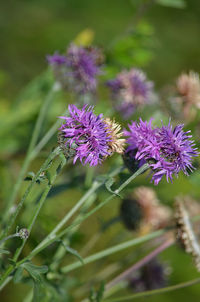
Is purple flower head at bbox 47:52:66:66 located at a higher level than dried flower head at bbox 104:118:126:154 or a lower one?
higher

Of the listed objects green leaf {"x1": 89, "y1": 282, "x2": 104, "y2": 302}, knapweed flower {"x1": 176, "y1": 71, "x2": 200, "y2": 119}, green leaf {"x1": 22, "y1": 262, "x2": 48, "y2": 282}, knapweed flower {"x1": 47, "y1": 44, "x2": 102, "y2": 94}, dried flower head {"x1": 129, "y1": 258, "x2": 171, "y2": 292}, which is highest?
knapweed flower {"x1": 176, "y1": 71, "x2": 200, "y2": 119}

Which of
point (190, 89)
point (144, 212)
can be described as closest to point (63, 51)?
point (190, 89)

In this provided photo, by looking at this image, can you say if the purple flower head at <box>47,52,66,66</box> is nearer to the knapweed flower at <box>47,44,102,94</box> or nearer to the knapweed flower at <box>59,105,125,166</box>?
the knapweed flower at <box>47,44,102,94</box>

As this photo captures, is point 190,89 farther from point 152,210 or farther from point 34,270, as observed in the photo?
point 34,270

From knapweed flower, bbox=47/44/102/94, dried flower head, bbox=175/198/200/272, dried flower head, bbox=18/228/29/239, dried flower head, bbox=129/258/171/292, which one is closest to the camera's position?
dried flower head, bbox=18/228/29/239

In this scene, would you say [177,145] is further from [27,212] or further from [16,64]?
[16,64]

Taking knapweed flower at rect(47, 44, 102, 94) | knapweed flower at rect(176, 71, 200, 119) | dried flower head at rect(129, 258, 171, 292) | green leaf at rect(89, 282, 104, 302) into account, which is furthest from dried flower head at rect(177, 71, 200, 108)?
green leaf at rect(89, 282, 104, 302)
